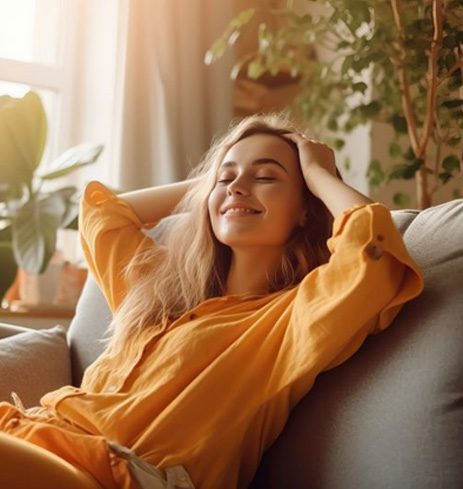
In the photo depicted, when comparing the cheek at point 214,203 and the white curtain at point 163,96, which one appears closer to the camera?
the cheek at point 214,203

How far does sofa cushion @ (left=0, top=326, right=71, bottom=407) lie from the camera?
5.24 ft

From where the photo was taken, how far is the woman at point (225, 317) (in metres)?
1.16

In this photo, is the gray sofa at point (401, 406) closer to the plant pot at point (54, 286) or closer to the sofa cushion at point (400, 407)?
the sofa cushion at point (400, 407)

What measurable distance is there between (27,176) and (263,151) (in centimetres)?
122

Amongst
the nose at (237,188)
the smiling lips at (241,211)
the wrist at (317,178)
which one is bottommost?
the smiling lips at (241,211)

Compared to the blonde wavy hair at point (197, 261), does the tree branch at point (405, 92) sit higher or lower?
higher

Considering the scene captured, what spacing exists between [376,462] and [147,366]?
0.39 metres

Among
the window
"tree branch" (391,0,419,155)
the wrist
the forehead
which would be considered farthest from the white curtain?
the wrist

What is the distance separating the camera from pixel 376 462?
1106mm

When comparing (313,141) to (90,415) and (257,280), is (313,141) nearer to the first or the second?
(257,280)

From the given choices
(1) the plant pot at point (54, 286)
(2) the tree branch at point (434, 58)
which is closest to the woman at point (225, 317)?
(2) the tree branch at point (434, 58)

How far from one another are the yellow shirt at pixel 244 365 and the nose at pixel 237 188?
0.18m

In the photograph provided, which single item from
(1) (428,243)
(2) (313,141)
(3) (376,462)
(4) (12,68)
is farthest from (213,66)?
(3) (376,462)

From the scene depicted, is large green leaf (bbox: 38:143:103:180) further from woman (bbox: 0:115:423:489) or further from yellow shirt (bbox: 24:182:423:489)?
yellow shirt (bbox: 24:182:423:489)
